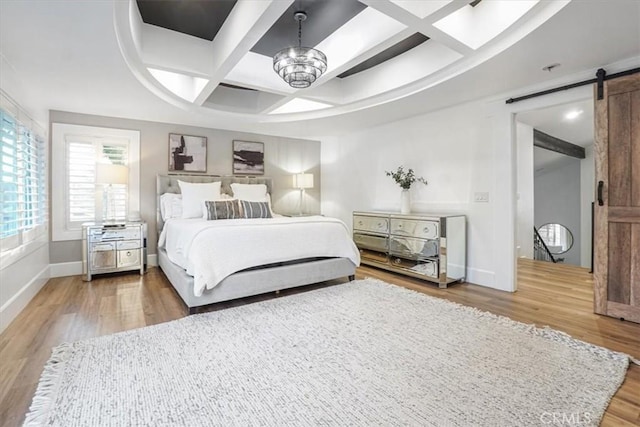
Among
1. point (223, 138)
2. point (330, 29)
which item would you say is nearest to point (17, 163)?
point (223, 138)

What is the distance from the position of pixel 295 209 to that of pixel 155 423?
15.7 ft

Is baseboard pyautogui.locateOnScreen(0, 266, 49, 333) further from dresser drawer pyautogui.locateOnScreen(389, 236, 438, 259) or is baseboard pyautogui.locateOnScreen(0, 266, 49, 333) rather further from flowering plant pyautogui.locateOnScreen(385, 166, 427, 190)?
flowering plant pyautogui.locateOnScreen(385, 166, 427, 190)

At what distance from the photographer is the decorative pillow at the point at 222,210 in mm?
3812

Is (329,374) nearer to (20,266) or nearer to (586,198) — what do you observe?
(20,266)

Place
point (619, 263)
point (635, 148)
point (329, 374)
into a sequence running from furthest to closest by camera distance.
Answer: point (619, 263) → point (635, 148) → point (329, 374)

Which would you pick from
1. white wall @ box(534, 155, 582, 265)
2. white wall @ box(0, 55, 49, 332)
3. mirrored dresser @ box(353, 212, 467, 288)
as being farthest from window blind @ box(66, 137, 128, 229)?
white wall @ box(534, 155, 582, 265)

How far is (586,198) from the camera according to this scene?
22.9 ft

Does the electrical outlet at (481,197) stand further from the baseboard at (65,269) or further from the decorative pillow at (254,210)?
the baseboard at (65,269)

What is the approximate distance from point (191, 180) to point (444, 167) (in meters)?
3.73

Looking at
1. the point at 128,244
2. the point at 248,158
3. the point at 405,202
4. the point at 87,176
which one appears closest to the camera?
the point at 128,244

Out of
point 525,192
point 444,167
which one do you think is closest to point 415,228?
point 444,167

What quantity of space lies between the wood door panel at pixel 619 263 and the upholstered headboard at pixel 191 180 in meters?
4.49

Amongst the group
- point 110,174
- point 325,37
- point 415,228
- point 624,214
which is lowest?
point 415,228

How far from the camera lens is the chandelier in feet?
8.31
